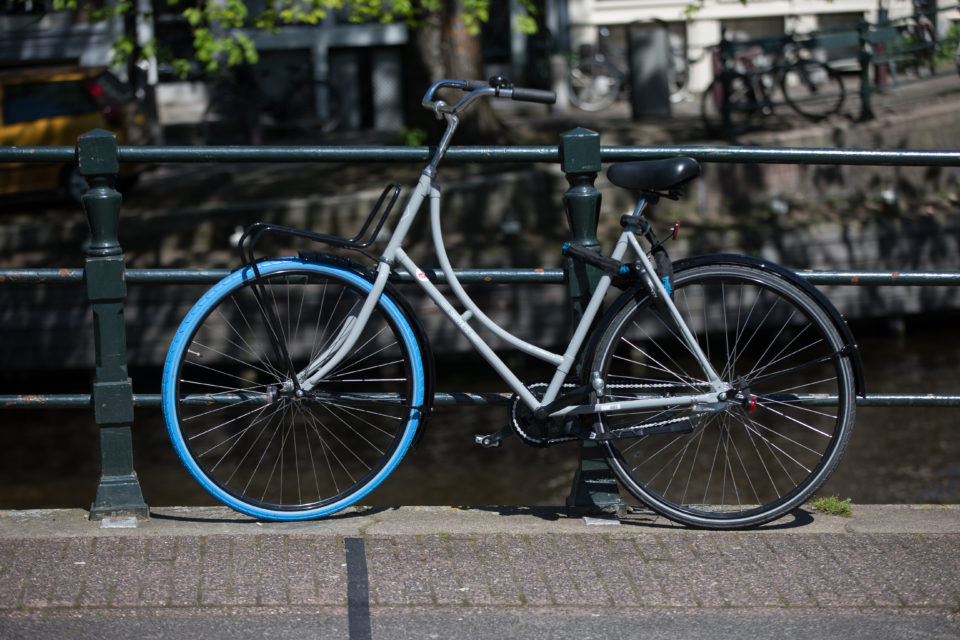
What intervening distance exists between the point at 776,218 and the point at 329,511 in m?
10.8

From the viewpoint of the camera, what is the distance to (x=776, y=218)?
45.5ft

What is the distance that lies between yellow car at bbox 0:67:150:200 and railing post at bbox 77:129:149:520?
1054 centimetres

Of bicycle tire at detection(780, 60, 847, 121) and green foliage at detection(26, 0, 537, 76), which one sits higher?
green foliage at detection(26, 0, 537, 76)

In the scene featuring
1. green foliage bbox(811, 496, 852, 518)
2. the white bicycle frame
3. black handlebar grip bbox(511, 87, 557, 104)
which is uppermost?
black handlebar grip bbox(511, 87, 557, 104)

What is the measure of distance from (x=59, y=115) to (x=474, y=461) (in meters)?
7.51

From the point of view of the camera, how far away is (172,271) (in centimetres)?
401

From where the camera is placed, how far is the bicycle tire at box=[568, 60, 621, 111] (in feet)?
63.3

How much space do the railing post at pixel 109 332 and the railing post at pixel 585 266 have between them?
1.44 m

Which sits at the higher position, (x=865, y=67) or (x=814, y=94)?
(x=865, y=67)

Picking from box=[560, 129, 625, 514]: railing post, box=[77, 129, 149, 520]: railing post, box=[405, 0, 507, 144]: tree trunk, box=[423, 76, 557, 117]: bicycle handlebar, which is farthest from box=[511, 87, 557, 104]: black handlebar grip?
box=[405, 0, 507, 144]: tree trunk

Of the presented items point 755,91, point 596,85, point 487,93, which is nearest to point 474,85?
point 487,93

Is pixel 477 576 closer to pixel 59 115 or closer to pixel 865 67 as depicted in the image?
pixel 59 115

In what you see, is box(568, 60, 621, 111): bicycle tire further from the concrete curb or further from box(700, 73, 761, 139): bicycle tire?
the concrete curb

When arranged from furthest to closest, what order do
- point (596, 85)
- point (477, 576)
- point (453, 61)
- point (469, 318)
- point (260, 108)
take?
1. point (596, 85)
2. point (260, 108)
3. point (453, 61)
4. point (469, 318)
5. point (477, 576)
